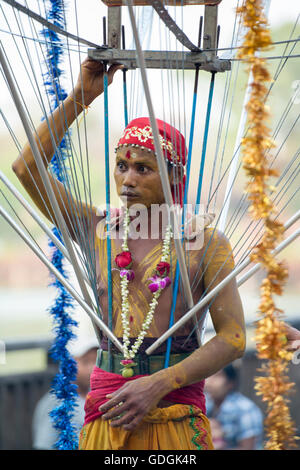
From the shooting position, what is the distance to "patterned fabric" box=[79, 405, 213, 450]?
1.45m

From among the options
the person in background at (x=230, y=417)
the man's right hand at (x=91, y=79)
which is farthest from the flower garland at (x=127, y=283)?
the person in background at (x=230, y=417)

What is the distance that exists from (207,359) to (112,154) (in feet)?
6.40

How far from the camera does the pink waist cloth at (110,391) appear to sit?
4.91 ft

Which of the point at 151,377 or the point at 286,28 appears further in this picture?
the point at 286,28

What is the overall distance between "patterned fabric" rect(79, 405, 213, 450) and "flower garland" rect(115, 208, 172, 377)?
0.40 ft

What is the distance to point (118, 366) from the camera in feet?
5.00

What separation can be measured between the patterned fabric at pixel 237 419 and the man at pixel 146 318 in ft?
4.82

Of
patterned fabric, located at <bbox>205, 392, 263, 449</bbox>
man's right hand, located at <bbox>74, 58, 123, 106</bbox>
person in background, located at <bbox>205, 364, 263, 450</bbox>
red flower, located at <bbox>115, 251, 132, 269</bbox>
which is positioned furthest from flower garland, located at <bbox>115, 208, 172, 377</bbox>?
patterned fabric, located at <bbox>205, 392, 263, 449</bbox>

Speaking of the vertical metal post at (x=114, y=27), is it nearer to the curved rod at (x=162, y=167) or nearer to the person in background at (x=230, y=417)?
the curved rod at (x=162, y=167)

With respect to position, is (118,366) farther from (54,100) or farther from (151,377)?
(54,100)

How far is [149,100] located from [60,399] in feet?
4.08

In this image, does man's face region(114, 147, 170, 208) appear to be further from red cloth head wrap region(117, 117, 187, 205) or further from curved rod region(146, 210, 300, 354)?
curved rod region(146, 210, 300, 354)

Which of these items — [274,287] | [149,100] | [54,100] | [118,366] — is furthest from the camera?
[54,100]
